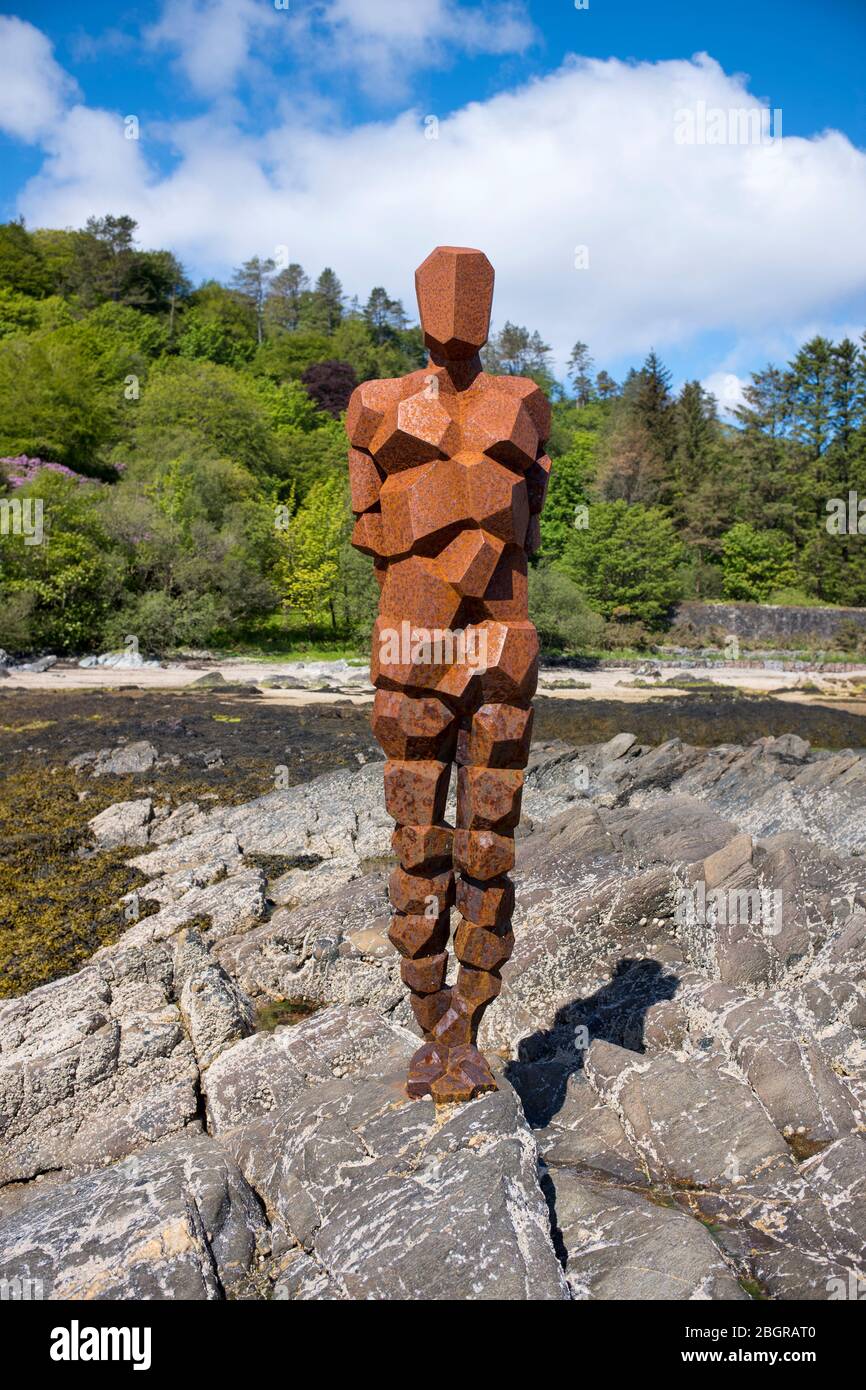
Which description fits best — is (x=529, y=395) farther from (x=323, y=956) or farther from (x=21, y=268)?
(x=21, y=268)

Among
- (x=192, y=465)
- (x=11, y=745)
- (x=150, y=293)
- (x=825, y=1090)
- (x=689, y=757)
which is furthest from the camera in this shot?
(x=150, y=293)

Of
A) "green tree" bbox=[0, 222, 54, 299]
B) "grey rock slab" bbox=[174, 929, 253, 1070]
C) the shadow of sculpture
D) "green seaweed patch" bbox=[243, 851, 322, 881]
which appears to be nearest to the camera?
the shadow of sculpture

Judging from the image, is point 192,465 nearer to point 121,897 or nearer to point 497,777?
point 121,897

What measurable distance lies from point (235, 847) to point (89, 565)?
93.8 ft

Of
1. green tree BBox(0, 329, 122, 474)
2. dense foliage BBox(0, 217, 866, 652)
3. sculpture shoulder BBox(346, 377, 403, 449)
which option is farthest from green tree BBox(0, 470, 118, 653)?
sculpture shoulder BBox(346, 377, 403, 449)

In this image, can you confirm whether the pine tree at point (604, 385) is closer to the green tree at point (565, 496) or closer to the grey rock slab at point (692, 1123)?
the green tree at point (565, 496)

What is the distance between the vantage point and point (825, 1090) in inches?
A: 233

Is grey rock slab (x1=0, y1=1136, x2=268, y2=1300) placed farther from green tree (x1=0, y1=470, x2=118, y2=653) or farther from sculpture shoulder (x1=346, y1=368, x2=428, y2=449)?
green tree (x1=0, y1=470, x2=118, y2=653)

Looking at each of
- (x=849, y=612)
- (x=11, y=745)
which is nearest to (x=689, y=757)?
(x=11, y=745)

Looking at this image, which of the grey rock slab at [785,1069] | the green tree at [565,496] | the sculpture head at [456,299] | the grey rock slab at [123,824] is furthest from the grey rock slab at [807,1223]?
the green tree at [565,496]

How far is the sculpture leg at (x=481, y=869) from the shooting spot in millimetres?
5414

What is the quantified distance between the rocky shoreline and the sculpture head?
4.33 m

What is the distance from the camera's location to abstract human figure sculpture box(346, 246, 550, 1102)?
524cm

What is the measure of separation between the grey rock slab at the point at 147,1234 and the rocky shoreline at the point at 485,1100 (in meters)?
0.01
